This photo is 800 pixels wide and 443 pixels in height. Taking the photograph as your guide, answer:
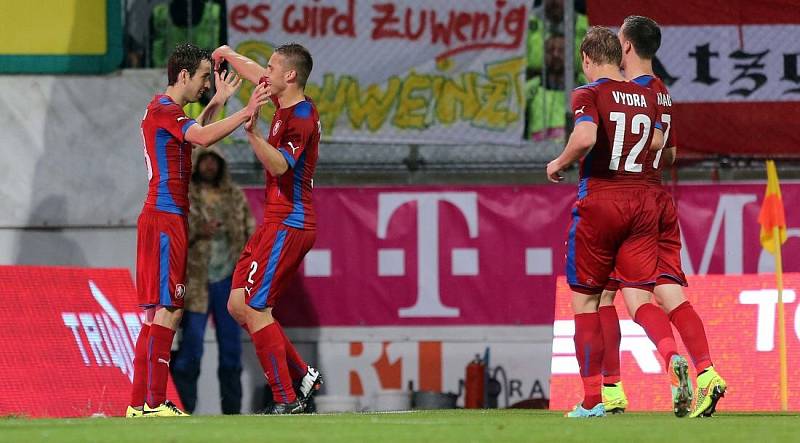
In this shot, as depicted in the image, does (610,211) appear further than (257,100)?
No

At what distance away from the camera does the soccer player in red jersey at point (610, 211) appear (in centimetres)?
861

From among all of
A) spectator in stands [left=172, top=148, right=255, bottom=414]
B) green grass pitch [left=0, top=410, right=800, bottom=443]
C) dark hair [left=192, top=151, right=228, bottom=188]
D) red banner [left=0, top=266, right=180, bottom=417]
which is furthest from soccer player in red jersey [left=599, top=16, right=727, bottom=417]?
dark hair [left=192, top=151, right=228, bottom=188]

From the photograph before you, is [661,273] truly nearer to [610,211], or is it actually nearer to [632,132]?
[610,211]

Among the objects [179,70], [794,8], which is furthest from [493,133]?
[179,70]

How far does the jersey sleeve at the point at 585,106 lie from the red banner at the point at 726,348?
2.78m

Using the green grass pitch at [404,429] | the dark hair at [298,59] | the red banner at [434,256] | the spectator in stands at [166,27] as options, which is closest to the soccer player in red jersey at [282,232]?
the dark hair at [298,59]

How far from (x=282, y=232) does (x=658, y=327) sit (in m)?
2.29

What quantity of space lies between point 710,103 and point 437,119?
2187mm

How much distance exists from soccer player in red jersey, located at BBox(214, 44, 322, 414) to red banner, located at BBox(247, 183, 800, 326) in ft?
12.4

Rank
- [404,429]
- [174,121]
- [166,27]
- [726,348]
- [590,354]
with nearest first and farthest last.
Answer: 1. [404,429]
2. [590,354]
3. [174,121]
4. [726,348]
5. [166,27]

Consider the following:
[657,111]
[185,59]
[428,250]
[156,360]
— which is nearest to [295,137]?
[185,59]

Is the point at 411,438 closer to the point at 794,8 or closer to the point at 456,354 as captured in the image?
the point at 456,354

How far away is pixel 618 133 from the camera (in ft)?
28.2

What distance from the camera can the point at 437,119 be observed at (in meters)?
13.5
